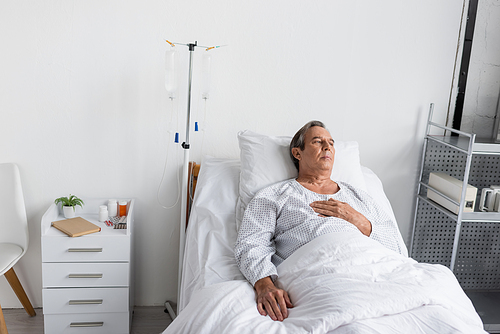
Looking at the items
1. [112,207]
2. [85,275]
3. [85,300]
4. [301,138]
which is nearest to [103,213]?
[112,207]

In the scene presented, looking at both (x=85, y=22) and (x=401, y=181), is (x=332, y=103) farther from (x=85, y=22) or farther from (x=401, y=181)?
(x=85, y=22)

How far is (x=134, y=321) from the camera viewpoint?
7.75 ft

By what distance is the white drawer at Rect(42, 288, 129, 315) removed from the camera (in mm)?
2037

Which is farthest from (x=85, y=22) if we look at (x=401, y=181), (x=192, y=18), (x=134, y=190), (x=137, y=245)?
(x=401, y=181)

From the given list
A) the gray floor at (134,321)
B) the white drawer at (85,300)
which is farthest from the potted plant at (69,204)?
the gray floor at (134,321)

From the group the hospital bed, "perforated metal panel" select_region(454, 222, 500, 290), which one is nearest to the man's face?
the hospital bed

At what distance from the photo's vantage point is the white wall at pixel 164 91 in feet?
7.12

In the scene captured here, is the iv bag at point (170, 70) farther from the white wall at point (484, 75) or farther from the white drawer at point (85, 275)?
the white wall at point (484, 75)

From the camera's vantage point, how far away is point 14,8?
6.85 feet

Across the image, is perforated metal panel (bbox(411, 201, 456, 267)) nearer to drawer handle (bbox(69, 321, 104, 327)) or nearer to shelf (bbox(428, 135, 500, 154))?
shelf (bbox(428, 135, 500, 154))

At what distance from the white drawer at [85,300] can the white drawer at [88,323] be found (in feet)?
0.10

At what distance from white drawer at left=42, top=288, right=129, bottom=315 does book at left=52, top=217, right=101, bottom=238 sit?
280mm

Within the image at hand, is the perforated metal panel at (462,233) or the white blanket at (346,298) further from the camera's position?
the perforated metal panel at (462,233)

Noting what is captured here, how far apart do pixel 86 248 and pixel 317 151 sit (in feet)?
3.80
